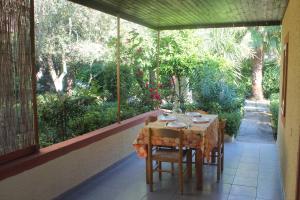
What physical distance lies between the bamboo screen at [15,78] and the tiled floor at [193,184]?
1103 mm

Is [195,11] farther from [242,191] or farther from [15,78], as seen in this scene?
[15,78]

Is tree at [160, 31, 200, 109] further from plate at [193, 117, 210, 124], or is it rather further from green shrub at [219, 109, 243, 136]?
plate at [193, 117, 210, 124]

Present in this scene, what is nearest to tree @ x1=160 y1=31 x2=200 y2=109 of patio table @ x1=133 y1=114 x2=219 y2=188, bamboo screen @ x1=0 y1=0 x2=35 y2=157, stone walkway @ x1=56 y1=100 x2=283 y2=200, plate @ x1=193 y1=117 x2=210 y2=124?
stone walkway @ x1=56 y1=100 x2=283 y2=200

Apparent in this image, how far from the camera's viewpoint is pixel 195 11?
5.61 m

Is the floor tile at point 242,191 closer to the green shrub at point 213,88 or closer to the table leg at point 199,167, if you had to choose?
the table leg at point 199,167

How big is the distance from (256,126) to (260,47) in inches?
233

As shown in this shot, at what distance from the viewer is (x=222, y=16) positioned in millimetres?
6109

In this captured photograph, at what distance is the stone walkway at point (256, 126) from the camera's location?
7.45m

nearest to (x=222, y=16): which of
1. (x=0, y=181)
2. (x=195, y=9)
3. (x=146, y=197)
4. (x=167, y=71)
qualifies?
(x=195, y=9)

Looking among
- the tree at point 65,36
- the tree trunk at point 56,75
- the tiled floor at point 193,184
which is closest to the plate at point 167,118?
the tiled floor at point 193,184

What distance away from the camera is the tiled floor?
405cm

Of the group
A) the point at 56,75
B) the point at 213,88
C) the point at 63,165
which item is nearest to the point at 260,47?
the point at 213,88

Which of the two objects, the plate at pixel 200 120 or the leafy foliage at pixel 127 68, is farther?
the leafy foliage at pixel 127 68

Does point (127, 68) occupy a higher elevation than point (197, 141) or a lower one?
higher
